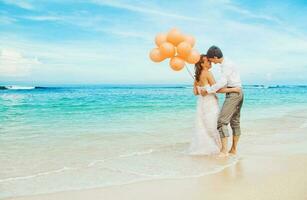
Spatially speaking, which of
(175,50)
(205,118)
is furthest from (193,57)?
(205,118)

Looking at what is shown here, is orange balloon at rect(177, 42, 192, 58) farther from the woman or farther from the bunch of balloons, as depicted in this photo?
the woman

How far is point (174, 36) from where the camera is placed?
230 inches

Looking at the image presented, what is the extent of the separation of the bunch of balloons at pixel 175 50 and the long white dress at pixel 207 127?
60 cm

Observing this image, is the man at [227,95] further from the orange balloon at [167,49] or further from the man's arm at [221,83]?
the orange balloon at [167,49]

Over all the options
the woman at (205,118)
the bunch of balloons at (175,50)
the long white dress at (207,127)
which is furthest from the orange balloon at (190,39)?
the long white dress at (207,127)

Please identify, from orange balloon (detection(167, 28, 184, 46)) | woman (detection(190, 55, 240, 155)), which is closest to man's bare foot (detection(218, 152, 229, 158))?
woman (detection(190, 55, 240, 155))

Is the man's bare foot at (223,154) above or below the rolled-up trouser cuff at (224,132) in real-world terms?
below

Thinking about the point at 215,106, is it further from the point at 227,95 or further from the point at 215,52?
the point at 215,52

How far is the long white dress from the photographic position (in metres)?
6.34

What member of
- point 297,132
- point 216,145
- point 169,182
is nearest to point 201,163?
point 216,145

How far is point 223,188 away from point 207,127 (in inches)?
80.9

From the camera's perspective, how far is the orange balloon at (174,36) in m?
5.86

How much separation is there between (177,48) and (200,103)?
106 centimetres

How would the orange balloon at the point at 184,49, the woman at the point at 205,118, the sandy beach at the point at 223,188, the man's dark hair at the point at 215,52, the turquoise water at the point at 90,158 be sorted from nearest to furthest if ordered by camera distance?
the sandy beach at the point at 223,188 < the turquoise water at the point at 90,158 < the orange balloon at the point at 184,49 < the man's dark hair at the point at 215,52 < the woman at the point at 205,118
